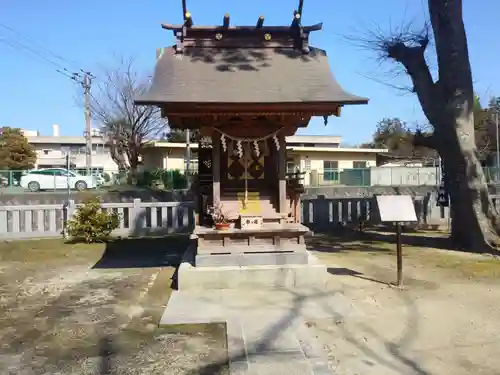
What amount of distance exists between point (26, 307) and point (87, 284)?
1571 mm

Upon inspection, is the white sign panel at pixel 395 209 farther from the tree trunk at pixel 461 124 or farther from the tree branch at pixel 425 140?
the tree branch at pixel 425 140

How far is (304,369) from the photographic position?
4.40 meters

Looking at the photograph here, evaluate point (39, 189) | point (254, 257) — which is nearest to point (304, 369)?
point (254, 257)

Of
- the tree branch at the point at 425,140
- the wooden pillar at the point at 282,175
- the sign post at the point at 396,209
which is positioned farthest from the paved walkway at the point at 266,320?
the tree branch at the point at 425,140

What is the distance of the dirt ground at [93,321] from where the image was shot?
15.3 feet

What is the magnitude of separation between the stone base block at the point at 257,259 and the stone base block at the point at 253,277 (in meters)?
0.19

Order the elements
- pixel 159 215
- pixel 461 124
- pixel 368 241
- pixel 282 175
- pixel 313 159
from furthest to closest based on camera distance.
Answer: pixel 313 159
pixel 159 215
pixel 368 241
pixel 461 124
pixel 282 175

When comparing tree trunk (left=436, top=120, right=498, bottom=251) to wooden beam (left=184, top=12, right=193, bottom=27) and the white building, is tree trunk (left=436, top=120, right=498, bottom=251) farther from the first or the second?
the white building

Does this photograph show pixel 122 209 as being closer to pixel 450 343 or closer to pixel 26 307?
pixel 26 307

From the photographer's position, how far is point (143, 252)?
458 inches

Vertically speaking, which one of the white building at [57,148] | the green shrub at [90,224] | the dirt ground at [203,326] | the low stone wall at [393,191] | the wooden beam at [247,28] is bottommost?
the dirt ground at [203,326]

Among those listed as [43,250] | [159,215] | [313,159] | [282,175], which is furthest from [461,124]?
[313,159]

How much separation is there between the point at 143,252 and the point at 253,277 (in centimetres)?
486

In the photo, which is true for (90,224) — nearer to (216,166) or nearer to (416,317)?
(216,166)
